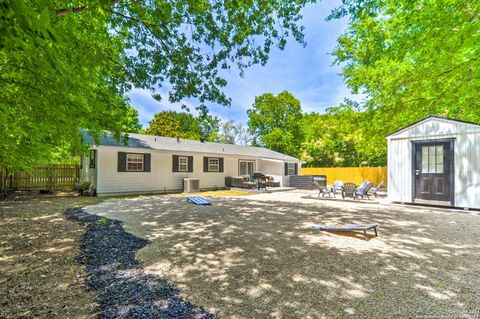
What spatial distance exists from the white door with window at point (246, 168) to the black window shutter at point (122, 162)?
8.78 m

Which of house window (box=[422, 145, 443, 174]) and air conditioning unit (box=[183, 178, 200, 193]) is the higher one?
house window (box=[422, 145, 443, 174])

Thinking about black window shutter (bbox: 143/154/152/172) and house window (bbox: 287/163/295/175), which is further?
house window (bbox: 287/163/295/175)

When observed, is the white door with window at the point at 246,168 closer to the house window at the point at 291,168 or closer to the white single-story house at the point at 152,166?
the white single-story house at the point at 152,166

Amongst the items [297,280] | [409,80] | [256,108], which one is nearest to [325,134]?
[256,108]

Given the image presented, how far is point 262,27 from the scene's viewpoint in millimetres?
6742

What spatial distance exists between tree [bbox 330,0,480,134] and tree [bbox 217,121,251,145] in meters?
28.8

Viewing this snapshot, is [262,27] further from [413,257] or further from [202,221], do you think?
[413,257]

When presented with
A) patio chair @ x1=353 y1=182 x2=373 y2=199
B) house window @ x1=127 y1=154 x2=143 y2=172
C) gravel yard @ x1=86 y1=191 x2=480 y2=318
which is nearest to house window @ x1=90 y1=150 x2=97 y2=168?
house window @ x1=127 y1=154 x2=143 y2=172

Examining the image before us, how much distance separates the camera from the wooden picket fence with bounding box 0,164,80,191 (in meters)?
12.4

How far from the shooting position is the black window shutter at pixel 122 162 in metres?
12.9

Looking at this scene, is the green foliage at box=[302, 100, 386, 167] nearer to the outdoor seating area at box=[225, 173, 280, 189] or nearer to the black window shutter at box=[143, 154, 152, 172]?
the outdoor seating area at box=[225, 173, 280, 189]

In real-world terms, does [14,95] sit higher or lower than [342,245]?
higher

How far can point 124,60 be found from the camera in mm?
6496

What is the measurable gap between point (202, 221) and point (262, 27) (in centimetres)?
595
